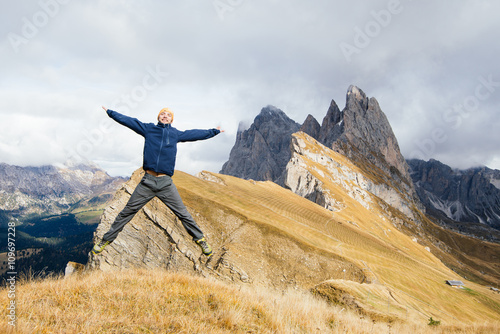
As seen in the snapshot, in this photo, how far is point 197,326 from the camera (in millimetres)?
4613

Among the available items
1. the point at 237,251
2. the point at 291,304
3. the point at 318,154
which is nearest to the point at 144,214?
the point at 237,251

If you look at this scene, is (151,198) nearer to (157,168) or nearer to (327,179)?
(157,168)

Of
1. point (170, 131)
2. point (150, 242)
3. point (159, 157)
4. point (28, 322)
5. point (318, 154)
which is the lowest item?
point (150, 242)

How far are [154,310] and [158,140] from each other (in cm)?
521

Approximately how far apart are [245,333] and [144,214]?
3308 cm

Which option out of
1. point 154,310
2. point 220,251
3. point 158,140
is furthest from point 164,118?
point 220,251

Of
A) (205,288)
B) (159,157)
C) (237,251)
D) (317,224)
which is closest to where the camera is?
(205,288)

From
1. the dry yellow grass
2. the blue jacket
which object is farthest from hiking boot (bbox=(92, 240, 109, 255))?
the blue jacket

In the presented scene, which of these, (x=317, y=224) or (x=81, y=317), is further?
(x=317, y=224)

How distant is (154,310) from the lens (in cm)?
520

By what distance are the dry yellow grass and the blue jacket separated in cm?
356

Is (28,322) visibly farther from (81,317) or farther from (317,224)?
(317,224)

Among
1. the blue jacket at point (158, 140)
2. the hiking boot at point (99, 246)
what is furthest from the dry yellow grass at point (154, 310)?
the blue jacket at point (158, 140)

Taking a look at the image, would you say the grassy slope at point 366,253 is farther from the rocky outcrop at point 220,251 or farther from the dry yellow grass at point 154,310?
the dry yellow grass at point 154,310
